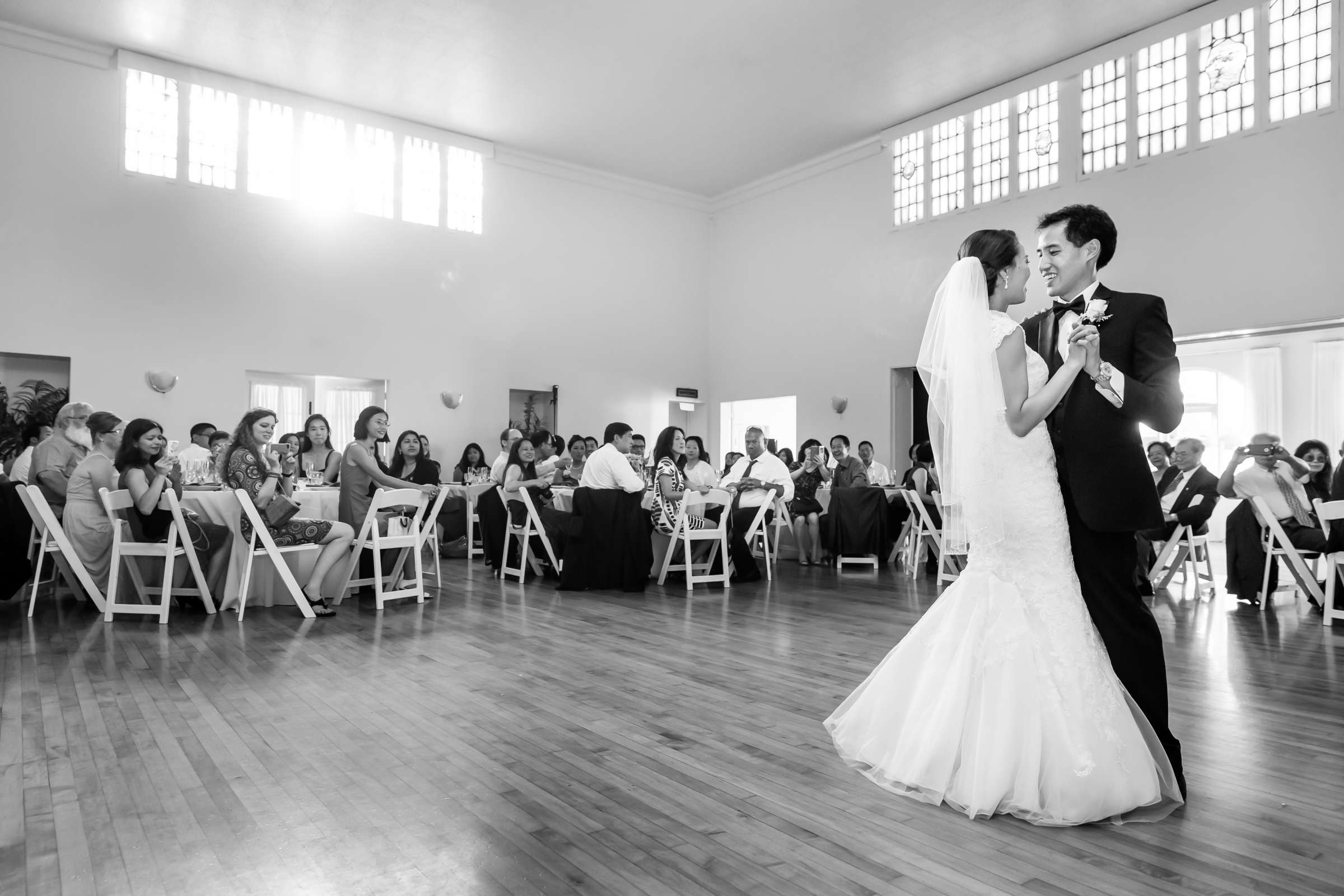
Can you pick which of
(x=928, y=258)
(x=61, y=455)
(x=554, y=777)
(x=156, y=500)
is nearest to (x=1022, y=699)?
(x=554, y=777)

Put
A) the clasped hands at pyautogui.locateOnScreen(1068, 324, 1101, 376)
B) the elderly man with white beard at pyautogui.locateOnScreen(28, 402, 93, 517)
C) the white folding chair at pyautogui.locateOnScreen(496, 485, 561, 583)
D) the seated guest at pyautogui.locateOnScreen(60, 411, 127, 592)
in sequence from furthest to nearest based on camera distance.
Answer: the white folding chair at pyautogui.locateOnScreen(496, 485, 561, 583) < the elderly man with white beard at pyautogui.locateOnScreen(28, 402, 93, 517) < the seated guest at pyautogui.locateOnScreen(60, 411, 127, 592) < the clasped hands at pyautogui.locateOnScreen(1068, 324, 1101, 376)

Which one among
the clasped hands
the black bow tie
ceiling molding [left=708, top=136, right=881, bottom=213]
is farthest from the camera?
ceiling molding [left=708, top=136, right=881, bottom=213]

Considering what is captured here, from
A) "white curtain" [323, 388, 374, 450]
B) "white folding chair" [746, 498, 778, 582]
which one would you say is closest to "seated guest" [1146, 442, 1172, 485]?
"white folding chair" [746, 498, 778, 582]

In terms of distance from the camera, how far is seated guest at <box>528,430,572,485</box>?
859 cm

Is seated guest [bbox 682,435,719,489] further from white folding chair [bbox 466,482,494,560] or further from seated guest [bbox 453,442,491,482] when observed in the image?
seated guest [bbox 453,442,491,482]

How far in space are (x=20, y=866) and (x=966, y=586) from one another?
8.39 feet

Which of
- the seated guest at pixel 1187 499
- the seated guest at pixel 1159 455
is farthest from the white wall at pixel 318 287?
the seated guest at pixel 1187 499

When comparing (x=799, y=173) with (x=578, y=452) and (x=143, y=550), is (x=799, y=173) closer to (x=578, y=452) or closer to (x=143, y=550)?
(x=578, y=452)

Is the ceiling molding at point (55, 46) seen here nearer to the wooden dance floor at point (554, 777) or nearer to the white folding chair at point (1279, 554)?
the wooden dance floor at point (554, 777)

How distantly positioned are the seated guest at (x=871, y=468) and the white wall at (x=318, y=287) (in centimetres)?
495

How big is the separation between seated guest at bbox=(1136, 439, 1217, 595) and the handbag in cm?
620

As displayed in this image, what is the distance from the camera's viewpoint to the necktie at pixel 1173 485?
23.2 ft

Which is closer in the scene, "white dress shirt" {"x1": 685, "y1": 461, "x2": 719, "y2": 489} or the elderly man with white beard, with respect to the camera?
the elderly man with white beard

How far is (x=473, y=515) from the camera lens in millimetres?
9461
